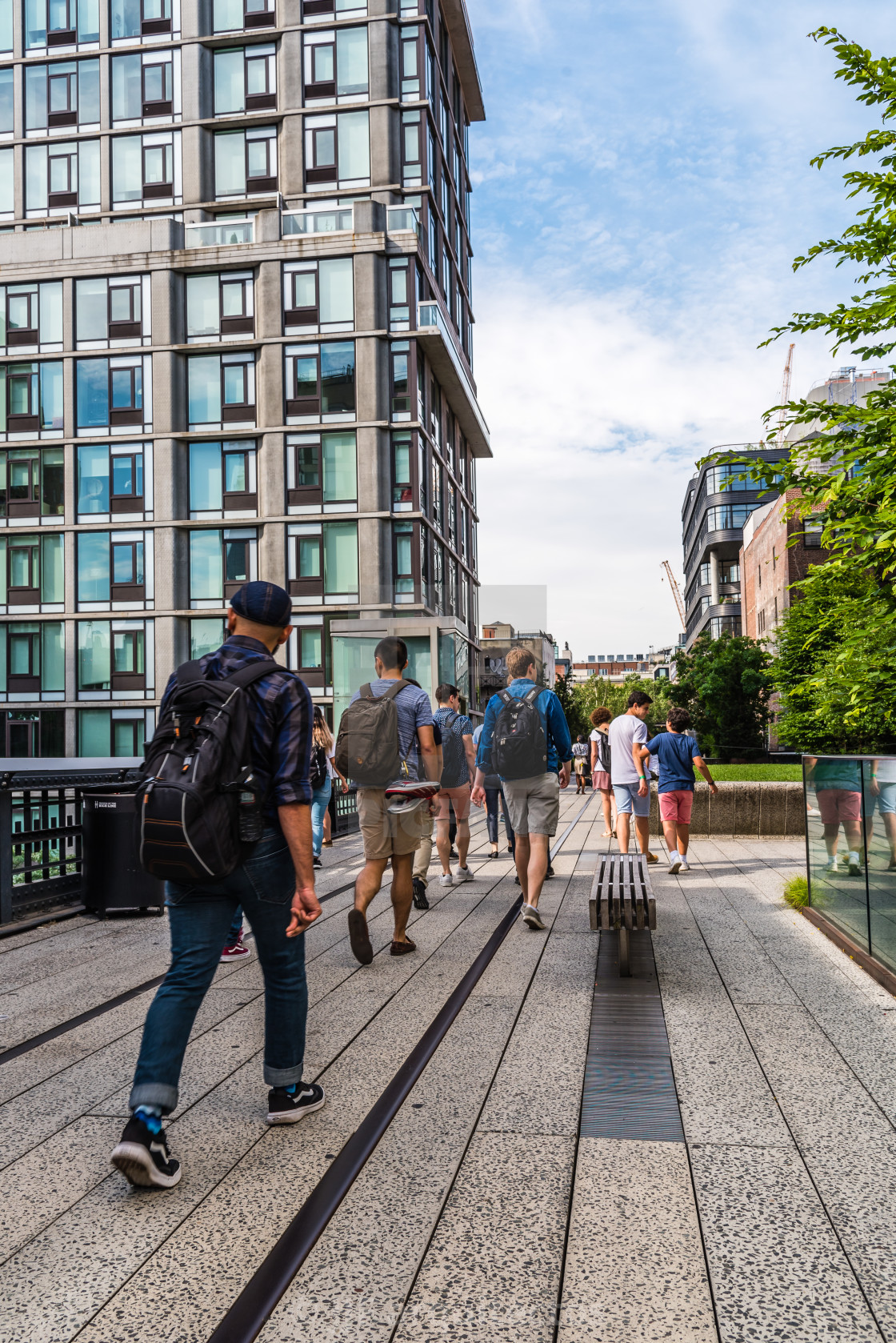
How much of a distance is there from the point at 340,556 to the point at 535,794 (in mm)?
29163

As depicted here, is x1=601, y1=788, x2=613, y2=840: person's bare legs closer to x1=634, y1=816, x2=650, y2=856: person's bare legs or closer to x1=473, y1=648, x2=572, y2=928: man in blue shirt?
x1=634, y1=816, x2=650, y2=856: person's bare legs

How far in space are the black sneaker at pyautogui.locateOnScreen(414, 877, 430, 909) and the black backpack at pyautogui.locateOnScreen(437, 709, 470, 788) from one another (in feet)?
4.41

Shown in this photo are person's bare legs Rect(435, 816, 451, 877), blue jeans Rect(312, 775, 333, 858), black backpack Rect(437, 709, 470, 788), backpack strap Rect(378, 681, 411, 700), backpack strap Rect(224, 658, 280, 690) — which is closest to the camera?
backpack strap Rect(224, 658, 280, 690)

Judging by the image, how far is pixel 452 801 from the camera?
33.1 ft

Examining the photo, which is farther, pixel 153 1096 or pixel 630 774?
pixel 630 774

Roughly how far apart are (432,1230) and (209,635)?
114ft

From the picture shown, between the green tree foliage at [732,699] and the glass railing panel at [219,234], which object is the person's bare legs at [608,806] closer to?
the glass railing panel at [219,234]

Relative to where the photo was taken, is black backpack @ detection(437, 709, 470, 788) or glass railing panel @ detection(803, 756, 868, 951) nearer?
glass railing panel @ detection(803, 756, 868, 951)

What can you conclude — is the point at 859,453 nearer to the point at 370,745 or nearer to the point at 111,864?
the point at 370,745

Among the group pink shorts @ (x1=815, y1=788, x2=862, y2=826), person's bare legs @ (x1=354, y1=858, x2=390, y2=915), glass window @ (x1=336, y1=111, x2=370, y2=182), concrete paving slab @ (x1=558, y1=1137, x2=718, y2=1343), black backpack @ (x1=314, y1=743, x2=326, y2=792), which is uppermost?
glass window @ (x1=336, y1=111, x2=370, y2=182)

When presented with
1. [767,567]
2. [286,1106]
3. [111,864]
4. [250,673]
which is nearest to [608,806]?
[111,864]

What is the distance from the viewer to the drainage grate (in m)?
3.80

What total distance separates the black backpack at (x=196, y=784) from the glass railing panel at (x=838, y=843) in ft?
14.2

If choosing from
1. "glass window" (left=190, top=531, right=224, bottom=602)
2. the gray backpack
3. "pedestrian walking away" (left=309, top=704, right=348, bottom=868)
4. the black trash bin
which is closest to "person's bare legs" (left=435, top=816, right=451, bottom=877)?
"pedestrian walking away" (left=309, top=704, right=348, bottom=868)
